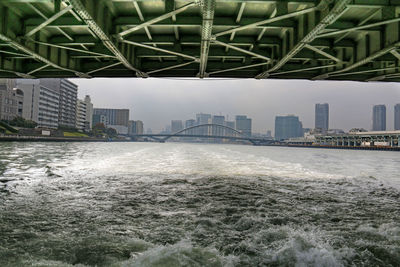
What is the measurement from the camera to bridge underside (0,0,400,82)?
33.2 ft

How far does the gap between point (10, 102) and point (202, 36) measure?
18065 centimetres

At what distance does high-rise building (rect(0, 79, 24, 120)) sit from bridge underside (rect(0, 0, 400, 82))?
160705 millimetres

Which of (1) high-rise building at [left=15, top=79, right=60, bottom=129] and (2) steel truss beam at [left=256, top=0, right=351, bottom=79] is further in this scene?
(1) high-rise building at [left=15, top=79, right=60, bottom=129]

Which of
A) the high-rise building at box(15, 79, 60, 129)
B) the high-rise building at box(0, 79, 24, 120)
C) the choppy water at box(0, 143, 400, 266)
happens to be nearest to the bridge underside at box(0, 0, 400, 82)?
the choppy water at box(0, 143, 400, 266)

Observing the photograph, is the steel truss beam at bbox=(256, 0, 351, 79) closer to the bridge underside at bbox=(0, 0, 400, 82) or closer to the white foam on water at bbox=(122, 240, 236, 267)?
the bridge underside at bbox=(0, 0, 400, 82)

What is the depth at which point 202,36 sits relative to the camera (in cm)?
1102

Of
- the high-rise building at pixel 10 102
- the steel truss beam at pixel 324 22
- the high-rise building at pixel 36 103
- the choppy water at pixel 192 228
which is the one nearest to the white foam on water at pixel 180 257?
the choppy water at pixel 192 228

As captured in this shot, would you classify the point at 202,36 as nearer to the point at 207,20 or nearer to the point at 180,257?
the point at 207,20

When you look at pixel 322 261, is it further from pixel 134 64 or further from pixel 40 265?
pixel 134 64

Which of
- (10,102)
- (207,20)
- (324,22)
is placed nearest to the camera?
(207,20)

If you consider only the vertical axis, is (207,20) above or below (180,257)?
above

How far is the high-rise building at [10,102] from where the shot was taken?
481 feet

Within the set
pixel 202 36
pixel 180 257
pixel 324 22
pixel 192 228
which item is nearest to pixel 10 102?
pixel 202 36

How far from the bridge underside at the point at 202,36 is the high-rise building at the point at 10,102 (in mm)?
160705
